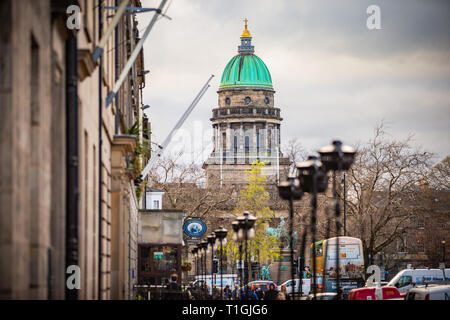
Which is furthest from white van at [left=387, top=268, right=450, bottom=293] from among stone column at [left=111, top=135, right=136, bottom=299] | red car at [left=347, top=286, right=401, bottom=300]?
stone column at [left=111, top=135, right=136, bottom=299]

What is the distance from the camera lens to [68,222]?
14820 mm

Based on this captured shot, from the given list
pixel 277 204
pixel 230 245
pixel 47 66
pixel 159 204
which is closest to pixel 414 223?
pixel 159 204

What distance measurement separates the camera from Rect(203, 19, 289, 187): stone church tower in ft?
538

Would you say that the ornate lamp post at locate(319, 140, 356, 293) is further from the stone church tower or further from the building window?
the stone church tower

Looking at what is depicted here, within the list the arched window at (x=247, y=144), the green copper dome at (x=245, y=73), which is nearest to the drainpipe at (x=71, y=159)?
the green copper dome at (x=245, y=73)

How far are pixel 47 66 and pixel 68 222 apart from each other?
110 inches

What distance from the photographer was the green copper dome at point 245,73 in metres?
165

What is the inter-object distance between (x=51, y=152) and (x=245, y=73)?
152668mm

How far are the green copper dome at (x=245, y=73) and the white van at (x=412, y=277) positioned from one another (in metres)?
114

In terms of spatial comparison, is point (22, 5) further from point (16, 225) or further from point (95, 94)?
point (95, 94)

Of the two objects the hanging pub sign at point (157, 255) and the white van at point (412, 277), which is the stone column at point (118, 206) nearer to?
the hanging pub sign at point (157, 255)

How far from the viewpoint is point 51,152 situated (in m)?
13.9

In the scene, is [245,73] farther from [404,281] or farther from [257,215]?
[404,281]

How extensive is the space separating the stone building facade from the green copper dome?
142430 millimetres
